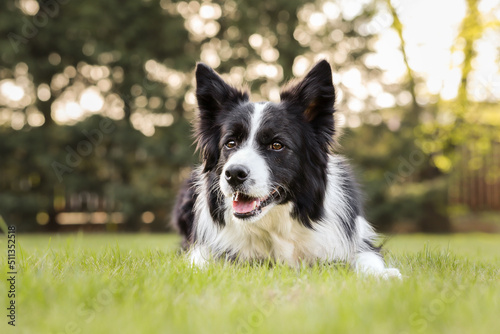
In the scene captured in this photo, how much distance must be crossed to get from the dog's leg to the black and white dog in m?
0.02

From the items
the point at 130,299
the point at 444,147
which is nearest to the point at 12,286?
the point at 130,299

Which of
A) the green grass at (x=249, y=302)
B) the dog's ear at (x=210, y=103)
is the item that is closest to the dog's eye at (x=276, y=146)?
the dog's ear at (x=210, y=103)

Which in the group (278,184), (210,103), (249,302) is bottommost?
(249,302)

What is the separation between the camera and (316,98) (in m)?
4.09

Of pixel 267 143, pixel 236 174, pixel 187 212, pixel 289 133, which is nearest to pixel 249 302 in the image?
pixel 236 174

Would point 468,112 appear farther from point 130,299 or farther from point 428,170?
point 130,299

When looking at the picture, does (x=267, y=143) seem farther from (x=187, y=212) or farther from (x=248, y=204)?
(x=187, y=212)

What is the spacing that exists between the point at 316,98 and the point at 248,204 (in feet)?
3.78

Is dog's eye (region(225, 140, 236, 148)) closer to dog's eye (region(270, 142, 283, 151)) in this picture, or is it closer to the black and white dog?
the black and white dog

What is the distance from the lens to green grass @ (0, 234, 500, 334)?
83.3 inches

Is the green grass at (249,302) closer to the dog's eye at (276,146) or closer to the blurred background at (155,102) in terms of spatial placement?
the dog's eye at (276,146)

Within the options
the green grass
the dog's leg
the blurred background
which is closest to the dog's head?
the dog's leg

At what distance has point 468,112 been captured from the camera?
42.3ft

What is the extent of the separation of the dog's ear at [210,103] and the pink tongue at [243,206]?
601mm
